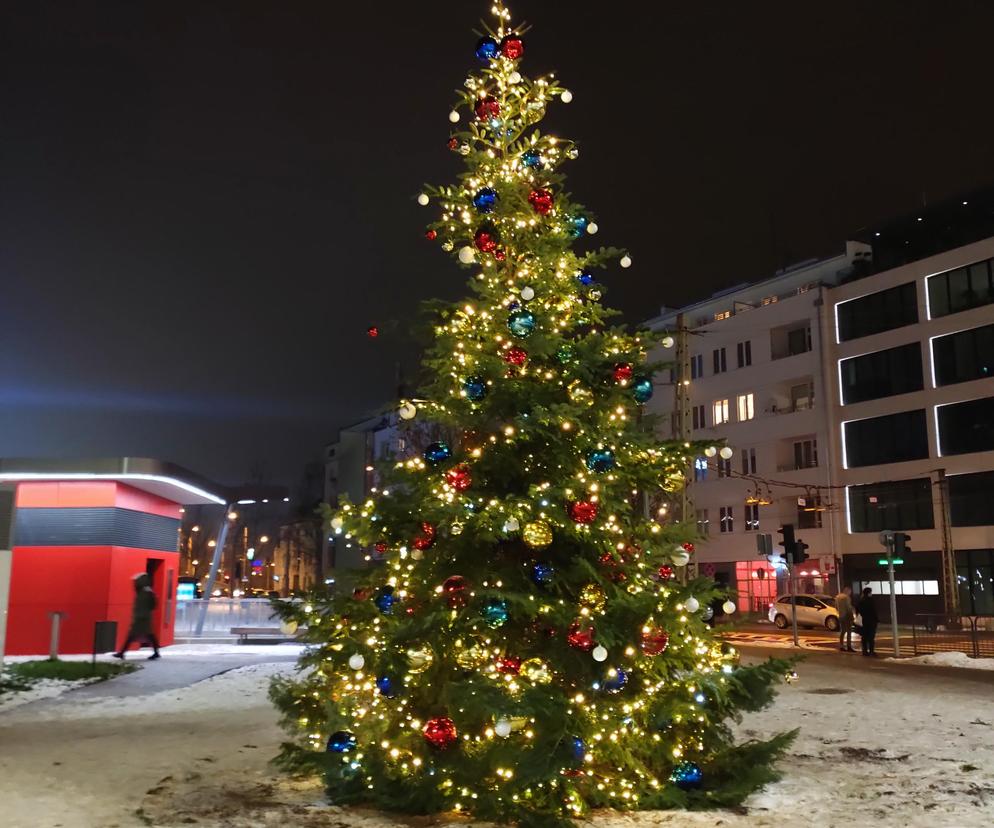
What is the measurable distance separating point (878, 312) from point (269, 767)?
146 feet

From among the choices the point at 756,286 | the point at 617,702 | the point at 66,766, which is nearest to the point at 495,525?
the point at 617,702

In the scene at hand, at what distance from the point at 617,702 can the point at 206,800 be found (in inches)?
129

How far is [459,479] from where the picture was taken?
281 inches

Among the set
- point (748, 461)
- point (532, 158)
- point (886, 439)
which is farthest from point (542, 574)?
point (748, 461)

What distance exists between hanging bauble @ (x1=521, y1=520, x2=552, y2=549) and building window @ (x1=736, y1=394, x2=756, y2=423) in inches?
1861

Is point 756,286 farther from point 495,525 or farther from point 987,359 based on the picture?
point 495,525

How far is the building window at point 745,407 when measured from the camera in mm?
52344

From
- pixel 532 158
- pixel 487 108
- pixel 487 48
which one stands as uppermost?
pixel 487 48

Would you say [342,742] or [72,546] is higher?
[72,546]

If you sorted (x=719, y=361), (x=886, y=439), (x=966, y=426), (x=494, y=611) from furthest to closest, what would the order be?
(x=719, y=361), (x=886, y=439), (x=966, y=426), (x=494, y=611)

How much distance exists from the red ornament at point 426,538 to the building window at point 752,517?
1809 inches

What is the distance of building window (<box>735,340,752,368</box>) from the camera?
52812mm

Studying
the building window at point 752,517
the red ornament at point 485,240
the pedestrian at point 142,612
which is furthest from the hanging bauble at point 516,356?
the building window at point 752,517

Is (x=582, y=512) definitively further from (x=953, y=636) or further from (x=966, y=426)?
(x=966, y=426)
